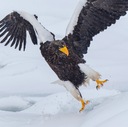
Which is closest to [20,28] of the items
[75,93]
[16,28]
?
[16,28]

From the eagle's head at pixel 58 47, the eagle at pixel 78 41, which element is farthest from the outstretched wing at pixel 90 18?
the eagle's head at pixel 58 47

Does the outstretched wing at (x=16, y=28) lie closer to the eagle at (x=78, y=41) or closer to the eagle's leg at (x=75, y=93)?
the eagle at (x=78, y=41)

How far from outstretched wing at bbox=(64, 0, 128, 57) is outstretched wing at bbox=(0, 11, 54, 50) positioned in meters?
0.22

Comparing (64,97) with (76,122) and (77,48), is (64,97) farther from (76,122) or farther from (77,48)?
(76,122)

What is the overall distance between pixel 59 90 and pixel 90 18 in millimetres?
999

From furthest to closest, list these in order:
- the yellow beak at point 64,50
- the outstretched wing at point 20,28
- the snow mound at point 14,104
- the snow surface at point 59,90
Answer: the snow mound at point 14,104 < the outstretched wing at point 20,28 < the yellow beak at point 64,50 < the snow surface at point 59,90

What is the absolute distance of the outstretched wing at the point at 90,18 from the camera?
17.5 feet

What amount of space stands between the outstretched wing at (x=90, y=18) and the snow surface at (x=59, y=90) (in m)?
0.51

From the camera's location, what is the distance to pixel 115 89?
5.85 metres

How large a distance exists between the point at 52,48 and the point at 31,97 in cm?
82

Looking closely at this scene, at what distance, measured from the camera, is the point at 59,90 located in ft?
20.3

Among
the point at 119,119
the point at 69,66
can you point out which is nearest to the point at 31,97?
the point at 69,66

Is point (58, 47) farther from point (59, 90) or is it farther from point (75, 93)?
point (59, 90)

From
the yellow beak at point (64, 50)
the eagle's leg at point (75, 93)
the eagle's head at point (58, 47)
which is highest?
the eagle's head at point (58, 47)
